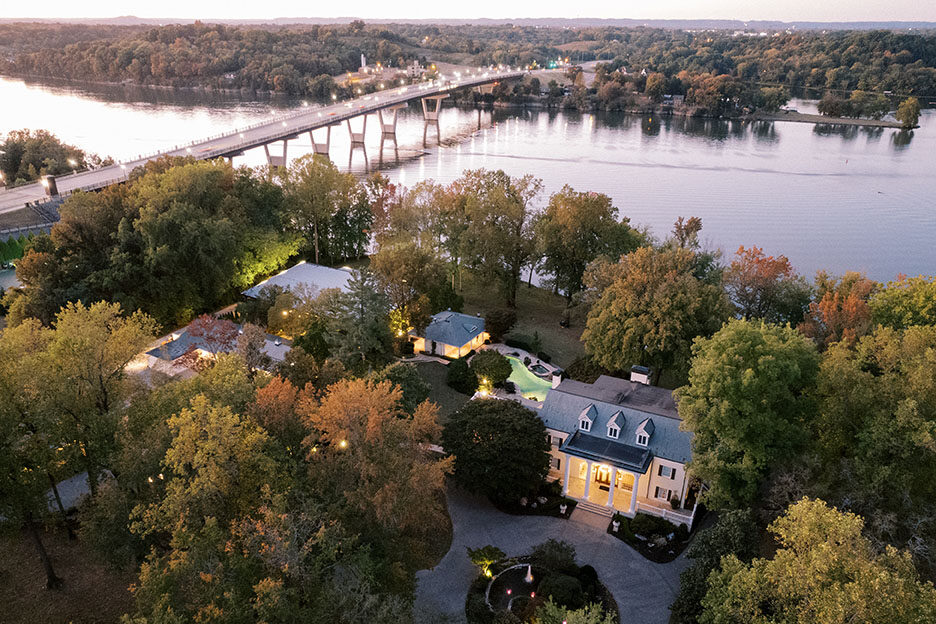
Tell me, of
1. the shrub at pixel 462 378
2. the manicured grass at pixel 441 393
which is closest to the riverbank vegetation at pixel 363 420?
the manicured grass at pixel 441 393

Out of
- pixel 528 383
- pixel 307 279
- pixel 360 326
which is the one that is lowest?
pixel 528 383

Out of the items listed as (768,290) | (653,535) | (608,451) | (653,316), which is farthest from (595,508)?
(768,290)

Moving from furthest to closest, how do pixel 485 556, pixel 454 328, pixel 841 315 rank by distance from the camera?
pixel 454 328 → pixel 841 315 → pixel 485 556

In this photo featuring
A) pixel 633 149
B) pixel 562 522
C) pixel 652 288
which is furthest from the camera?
pixel 633 149

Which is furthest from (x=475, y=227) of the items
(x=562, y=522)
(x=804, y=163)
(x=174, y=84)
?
(x=174, y=84)

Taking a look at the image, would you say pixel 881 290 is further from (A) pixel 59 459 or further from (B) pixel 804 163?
(B) pixel 804 163

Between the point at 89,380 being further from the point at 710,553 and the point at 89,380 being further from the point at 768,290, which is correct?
the point at 768,290
